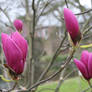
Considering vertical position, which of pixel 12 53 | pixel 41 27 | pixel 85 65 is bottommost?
pixel 41 27

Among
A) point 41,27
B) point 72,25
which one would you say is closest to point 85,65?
point 72,25

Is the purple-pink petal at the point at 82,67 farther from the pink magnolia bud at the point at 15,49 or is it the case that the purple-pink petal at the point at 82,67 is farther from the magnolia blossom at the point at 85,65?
the pink magnolia bud at the point at 15,49

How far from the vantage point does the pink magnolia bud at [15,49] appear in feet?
2.14

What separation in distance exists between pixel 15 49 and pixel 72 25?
20cm

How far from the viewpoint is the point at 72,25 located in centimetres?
63

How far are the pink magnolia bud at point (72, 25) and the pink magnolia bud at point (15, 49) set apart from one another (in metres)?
0.16

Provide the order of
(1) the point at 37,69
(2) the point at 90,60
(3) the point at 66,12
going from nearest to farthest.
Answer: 1. (3) the point at 66,12
2. (2) the point at 90,60
3. (1) the point at 37,69

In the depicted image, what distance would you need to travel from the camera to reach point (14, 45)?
2.14ft

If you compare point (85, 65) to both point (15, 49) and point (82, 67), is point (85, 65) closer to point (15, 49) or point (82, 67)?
point (82, 67)

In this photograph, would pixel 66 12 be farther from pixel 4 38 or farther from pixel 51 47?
pixel 51 47

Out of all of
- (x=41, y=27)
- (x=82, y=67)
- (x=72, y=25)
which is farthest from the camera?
(x=41, y=27)

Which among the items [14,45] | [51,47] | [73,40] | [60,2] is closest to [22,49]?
[14,45]

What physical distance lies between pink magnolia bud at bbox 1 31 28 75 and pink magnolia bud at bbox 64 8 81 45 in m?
0.16

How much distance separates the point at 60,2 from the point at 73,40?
2642mm
